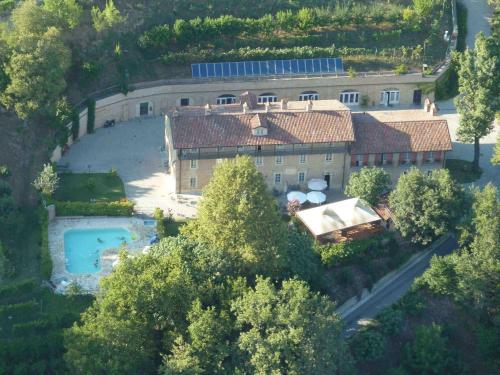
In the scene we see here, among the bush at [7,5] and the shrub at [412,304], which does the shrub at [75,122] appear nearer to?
the bush at [7,5]

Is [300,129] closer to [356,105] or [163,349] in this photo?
[356,105]

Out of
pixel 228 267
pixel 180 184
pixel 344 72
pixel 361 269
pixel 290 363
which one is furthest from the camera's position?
pixel 344 72

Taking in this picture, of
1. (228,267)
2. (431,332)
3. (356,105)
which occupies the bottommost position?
(431,332)

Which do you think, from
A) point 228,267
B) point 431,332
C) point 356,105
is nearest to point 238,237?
point 228,267

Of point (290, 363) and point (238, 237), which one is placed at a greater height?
point (238, 237)

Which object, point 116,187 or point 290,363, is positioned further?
point 116,187

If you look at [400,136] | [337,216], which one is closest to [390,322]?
[337,216]

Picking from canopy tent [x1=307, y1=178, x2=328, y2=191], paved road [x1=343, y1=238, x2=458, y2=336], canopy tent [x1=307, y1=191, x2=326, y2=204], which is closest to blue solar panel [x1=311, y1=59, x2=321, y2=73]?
canopy tent [x1=307, y1=178, x2=328, y2=191]
